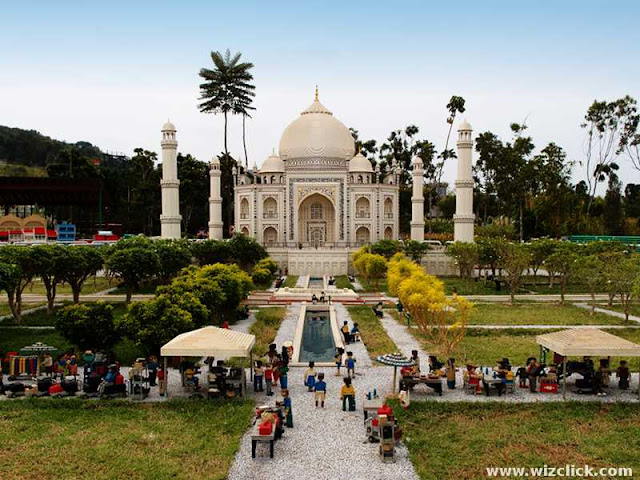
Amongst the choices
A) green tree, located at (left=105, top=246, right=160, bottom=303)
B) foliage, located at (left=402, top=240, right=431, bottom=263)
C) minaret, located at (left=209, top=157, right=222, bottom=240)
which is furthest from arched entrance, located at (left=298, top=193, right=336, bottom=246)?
green tree, located at (left=105, top=246, right=160, bottom=303)

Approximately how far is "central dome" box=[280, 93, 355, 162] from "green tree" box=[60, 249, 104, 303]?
1235 inches

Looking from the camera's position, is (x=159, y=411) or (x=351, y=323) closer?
(x=159, y=411)

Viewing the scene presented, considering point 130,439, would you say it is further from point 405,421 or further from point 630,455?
point 630,455

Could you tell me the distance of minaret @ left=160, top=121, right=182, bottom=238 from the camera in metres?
45.0

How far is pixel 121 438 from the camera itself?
37.9ft

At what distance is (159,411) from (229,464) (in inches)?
143

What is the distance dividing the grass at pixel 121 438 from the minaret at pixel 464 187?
35.9 metres

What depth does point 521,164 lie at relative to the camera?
5975 centimetres

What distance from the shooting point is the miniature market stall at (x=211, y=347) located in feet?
45.6

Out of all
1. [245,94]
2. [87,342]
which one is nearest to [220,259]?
[87,342]

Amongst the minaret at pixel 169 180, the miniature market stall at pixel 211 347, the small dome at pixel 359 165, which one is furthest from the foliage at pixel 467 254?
the miniature market stall at pixel 211 347

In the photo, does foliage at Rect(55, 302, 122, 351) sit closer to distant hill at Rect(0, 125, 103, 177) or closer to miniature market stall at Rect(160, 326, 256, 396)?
miniature market stall at Rect(160, 326, 256, 396)

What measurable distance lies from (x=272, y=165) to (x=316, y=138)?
552cm

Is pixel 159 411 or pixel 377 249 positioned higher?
pixel 377 249
